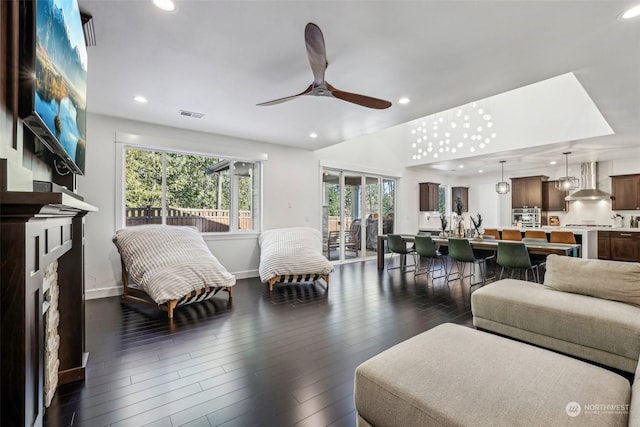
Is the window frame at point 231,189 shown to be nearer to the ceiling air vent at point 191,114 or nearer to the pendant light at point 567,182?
the ceiling air vent at point 191,114

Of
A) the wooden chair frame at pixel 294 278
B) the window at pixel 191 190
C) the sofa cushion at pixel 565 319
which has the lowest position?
the wooden chair frame at pixel 294 278

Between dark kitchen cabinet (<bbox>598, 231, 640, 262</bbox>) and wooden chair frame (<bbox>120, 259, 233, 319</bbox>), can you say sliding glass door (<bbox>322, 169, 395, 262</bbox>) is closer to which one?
wooden chair frame (<bbox>120, 259, 233, 319</bbox>)

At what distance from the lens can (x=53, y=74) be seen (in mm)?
1302

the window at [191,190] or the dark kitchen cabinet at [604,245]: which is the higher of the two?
the window at [191,190]

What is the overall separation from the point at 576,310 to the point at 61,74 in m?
3.60

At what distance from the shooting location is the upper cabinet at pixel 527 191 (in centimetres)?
808

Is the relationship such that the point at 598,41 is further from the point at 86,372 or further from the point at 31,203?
the point at 86,372

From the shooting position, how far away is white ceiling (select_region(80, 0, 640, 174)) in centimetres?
202

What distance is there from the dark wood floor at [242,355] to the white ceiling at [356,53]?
2612 millimetres

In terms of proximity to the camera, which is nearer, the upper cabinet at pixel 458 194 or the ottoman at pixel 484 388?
the ottoman at pixel 484 388

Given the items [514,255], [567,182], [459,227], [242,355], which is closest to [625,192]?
[567,182]

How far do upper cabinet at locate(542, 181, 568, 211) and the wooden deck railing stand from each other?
8.19 meters

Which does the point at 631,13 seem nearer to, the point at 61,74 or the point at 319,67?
the point at 319,67

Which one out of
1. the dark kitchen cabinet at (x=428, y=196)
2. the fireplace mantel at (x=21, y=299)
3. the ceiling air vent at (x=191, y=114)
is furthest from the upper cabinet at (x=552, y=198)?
the fireplace mantel at (x=21, y=299)
